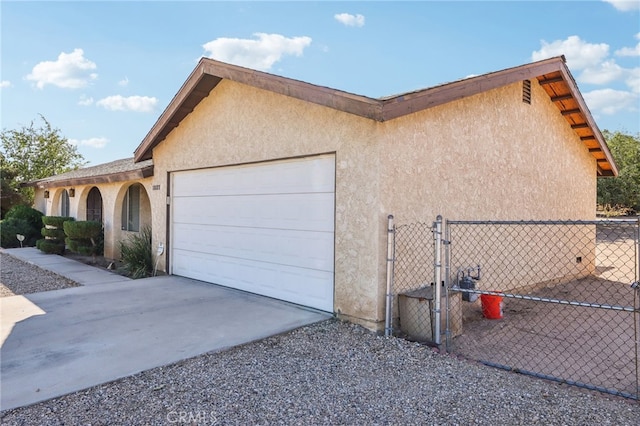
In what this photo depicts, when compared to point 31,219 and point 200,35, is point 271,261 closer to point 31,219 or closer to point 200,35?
point 200,35

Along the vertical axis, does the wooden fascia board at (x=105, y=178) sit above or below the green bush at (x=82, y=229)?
above

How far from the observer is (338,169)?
584 cm

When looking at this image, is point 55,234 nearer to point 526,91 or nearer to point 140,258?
point 140,258

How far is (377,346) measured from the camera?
4848mm

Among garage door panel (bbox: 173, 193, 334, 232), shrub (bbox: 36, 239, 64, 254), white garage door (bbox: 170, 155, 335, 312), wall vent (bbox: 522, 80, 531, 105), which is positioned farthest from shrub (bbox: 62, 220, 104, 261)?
wall vent (bbox: 522, 80, 531, 105)

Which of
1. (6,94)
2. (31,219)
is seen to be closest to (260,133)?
(31,219)

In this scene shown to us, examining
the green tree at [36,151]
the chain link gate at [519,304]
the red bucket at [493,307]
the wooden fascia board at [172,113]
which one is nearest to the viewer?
the chain link gate at [519,304]

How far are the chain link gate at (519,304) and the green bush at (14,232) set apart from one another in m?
16.6

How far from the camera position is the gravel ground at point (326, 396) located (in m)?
3.14

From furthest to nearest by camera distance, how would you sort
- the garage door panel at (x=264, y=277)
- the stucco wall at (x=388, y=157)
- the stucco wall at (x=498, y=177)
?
the garage door panel at (x=264, y=277) < the stucco wall at (x=498, y=177) < the stucco wall at (x=388, y=157)

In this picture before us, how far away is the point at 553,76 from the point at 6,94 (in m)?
24.7

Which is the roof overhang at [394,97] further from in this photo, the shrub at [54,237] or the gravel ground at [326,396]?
the shrub at [54,237]

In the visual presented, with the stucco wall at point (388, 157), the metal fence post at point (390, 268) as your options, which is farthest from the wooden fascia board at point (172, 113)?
the metal fence post at point (390, 268)

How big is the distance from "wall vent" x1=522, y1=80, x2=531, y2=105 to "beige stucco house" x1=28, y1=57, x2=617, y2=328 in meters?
0.05
